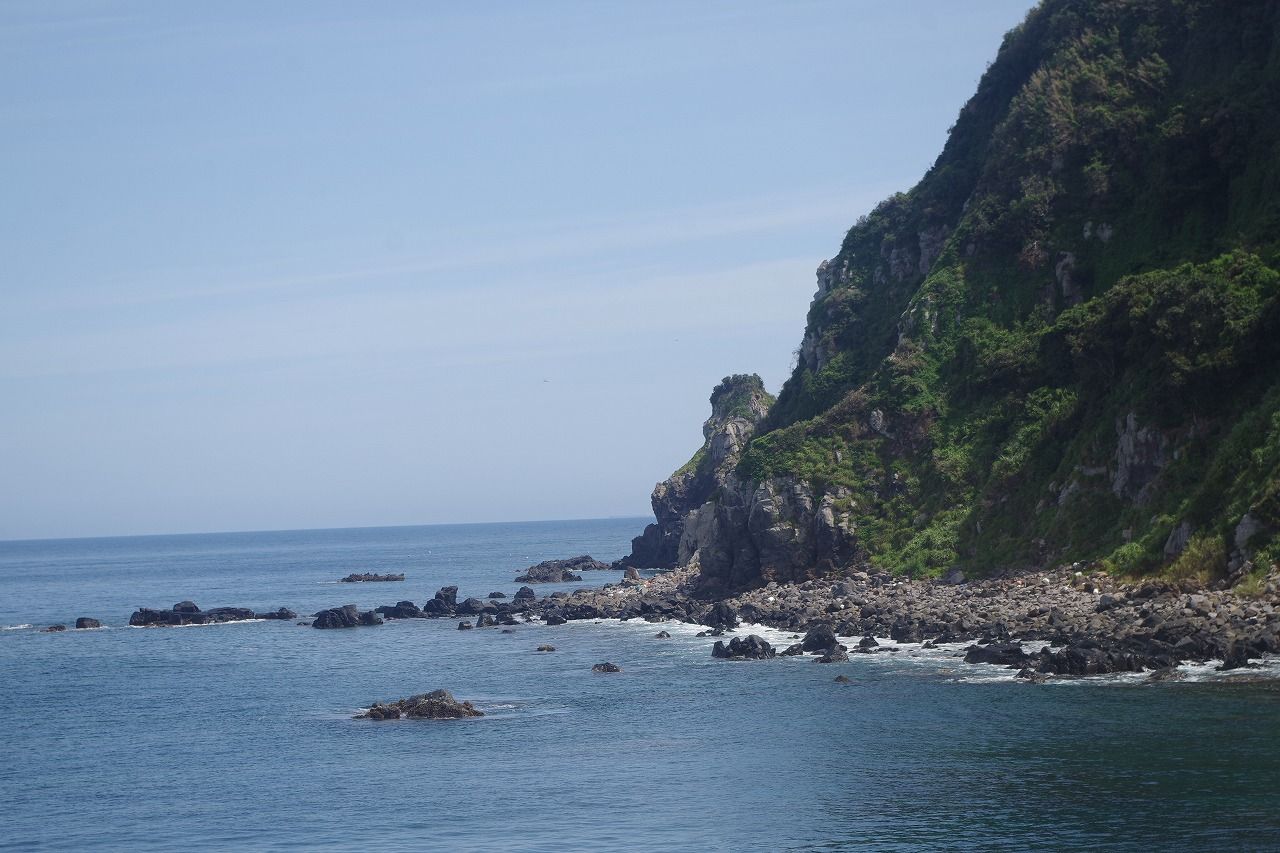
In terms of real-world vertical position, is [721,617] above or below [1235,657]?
below

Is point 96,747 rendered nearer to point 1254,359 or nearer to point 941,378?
Result: point 1254,359

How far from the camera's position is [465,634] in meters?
99.9

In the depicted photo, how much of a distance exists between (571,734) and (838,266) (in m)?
82.2

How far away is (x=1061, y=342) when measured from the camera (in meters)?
87.6

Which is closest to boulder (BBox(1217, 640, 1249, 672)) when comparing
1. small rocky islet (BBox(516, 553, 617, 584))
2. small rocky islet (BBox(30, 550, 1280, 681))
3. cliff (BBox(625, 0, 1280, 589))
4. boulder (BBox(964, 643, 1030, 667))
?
small rocky islet (BBox(30, 550, 1280, 681))

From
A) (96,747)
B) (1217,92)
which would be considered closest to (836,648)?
(96,747)

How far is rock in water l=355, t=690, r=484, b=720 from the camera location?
6044cm

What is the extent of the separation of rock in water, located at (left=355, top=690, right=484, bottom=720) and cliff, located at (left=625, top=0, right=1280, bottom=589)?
35.1 meters

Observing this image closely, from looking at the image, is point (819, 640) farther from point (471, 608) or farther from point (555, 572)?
point (555, 572)

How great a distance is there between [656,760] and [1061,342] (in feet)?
167

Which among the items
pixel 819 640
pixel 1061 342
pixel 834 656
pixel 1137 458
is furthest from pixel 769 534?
pixel 1137 458

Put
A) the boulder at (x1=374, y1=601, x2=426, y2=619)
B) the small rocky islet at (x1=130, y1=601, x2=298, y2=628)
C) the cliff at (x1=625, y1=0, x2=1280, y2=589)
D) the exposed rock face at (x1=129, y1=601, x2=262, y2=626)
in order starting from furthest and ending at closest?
the exposed rock face at (x1=129, y1=601, x2=262, y2=626) < the small rocky islet at (x1=130, y1=601, x2=298, y2=628) < the boulder at (x1=374, y1=601, x2=426, y2=619) < the cliff at (x1=625, y1=0, x2=1280, y2=589)

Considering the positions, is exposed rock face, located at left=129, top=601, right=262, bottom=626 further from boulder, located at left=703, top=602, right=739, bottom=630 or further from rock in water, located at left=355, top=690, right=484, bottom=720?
rock in water, located at left=355, top=690, right=484, bottom=720

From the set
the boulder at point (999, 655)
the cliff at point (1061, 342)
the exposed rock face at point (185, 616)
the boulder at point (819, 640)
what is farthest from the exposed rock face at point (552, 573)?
the boulder at point (999, 655)
